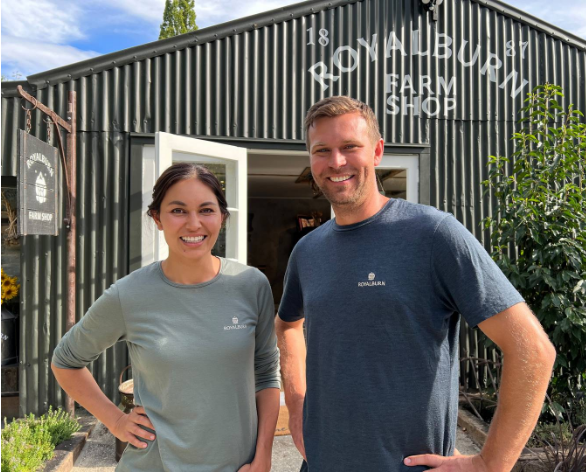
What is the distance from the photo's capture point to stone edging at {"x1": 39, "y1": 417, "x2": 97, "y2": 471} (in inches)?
137

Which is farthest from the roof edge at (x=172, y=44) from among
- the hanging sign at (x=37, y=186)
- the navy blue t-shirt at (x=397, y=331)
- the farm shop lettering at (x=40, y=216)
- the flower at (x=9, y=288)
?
the navy blue t-shirt at (x=397, y=331)

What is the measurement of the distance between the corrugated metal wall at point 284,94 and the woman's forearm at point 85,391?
9.97 feet

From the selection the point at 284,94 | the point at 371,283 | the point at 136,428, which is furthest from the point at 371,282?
the point at 284,94

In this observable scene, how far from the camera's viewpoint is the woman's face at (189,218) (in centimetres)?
167

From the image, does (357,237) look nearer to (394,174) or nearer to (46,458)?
(46,458)

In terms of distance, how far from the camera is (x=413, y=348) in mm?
1536

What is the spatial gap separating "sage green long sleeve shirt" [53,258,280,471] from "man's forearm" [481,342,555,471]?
79 cm

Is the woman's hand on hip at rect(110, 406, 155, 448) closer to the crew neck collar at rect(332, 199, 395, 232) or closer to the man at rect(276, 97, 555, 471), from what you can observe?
the man at rect(276, 97, 555, 471)

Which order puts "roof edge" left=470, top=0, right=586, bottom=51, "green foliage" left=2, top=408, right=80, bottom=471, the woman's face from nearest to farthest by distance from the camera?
the woman's face
"green foliage" left=2, top=408, right=80, bottom=471
"roof edge" left=470, top=0, right=586, bottom=51

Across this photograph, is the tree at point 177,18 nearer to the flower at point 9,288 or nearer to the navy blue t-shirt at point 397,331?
the flower at point 9,288

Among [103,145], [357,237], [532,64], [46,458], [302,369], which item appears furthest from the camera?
[532,64]

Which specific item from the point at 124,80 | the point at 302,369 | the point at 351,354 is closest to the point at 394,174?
the point at 124,80

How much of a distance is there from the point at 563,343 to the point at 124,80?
14.9ft

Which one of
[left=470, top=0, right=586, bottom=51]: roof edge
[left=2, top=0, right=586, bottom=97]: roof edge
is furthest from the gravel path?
[left=470, top=0, right=586, bottom=51]: roof edge
